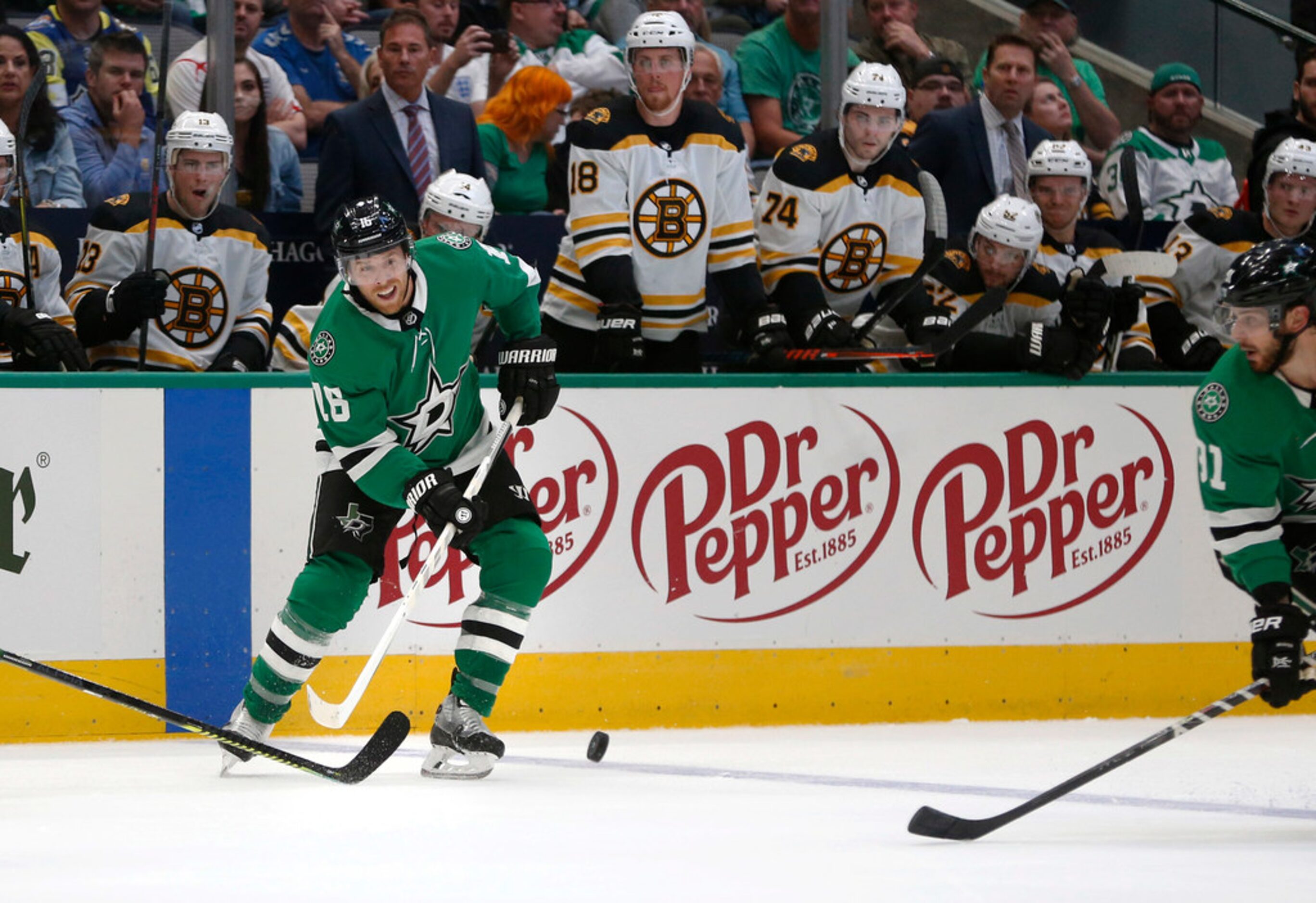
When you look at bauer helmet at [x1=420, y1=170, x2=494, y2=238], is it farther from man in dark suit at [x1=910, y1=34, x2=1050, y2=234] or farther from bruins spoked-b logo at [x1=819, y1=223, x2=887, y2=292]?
man in dark suit at [x1=910, y1=34, x2=1050, y2=234]

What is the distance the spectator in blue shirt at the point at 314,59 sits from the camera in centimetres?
597

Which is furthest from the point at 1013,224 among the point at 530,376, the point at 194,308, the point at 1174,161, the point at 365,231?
the point at 194,308

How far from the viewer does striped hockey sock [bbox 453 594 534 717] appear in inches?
161

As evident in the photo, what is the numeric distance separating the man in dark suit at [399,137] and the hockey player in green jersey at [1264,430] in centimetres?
270

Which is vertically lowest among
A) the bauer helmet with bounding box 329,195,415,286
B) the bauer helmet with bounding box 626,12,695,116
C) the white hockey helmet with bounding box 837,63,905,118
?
the bauer helmet with bounding box 329,195,415,286

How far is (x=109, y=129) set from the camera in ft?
18.2

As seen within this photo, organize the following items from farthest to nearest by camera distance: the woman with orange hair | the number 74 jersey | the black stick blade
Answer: the woman with orange hair → the number 74 jersey → the black stick blade

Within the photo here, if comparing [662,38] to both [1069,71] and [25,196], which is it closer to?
[25,196]

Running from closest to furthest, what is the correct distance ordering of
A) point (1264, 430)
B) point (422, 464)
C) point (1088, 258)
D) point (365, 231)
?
point (1264, 430) < point (365, 231) < point (422, 464) < point (1088, 258)

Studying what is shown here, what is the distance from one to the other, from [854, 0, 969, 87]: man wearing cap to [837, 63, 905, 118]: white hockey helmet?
1.02 m

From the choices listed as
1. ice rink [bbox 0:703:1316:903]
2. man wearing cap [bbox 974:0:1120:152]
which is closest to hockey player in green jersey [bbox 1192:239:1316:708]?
ice rink [bbox 0:703:1316:903]

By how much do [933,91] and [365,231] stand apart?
2849 millimetres

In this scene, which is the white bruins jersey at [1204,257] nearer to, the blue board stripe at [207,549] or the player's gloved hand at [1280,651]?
the player's gloved hand at [1280,651]

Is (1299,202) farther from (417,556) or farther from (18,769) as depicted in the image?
(18,769)
